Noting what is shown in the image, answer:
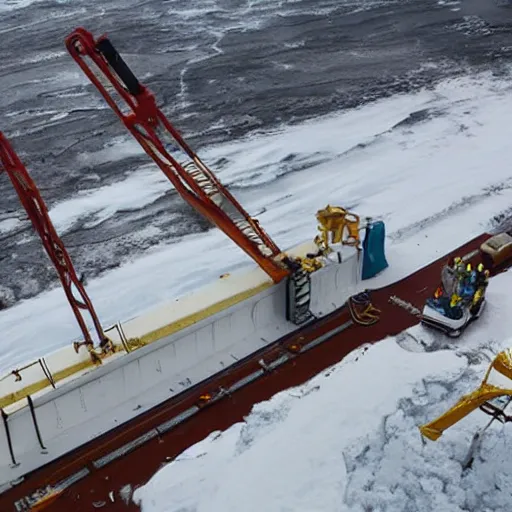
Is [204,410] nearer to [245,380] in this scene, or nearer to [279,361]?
[245,380]

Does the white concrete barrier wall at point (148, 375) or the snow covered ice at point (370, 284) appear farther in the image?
the white concrete barrier wall at point (148, 375)

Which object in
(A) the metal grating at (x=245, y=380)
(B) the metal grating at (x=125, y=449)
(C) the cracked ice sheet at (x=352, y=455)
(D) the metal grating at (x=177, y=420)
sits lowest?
(B) the metal grating at (x=125, y=449)

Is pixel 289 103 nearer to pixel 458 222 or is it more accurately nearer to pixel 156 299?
pixel 458 222

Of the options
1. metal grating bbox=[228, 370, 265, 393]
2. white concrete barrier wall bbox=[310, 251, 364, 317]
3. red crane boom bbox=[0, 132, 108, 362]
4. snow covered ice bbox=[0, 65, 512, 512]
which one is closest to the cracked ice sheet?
snow covered ice bbox=[0, 65, 512, 512]

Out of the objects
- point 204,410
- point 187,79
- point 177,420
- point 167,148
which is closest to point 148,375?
point 177,420

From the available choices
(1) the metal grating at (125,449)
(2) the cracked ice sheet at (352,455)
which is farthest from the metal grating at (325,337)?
(1) the metal grating at (125,449)

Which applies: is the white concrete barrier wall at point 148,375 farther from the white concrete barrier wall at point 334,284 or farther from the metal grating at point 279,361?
the metal grating at point 279,361

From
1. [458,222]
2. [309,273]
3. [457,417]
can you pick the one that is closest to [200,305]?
[309,273]
